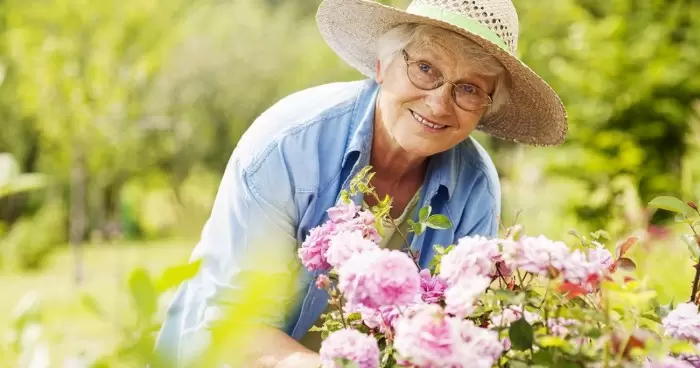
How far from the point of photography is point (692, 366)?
1.19 meters

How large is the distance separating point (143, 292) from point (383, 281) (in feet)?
1.95

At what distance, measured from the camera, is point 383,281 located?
110 cm

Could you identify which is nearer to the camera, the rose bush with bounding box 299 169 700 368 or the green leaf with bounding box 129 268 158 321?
the green leaf with bounding box 129 268 158 321

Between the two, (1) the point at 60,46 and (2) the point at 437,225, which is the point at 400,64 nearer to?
(2) the point at 437,225

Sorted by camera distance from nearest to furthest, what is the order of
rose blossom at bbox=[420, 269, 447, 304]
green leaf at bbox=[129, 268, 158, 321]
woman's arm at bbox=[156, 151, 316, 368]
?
green leaf at bbox=[129, 268, 158, 321], rose blossom at bbox=[420, 269, 447, 304], woman's arm at bbox=[156, 151, 316, 368]

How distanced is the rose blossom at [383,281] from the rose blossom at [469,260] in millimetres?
56

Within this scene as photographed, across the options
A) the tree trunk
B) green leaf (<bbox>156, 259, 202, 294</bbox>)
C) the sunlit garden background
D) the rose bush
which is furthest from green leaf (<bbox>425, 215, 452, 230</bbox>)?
the tree trunk

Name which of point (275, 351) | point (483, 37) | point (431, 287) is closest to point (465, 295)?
point (431, 287)

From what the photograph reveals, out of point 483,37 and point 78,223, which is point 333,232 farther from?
point 78,223

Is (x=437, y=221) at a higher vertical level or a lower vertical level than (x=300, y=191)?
higher

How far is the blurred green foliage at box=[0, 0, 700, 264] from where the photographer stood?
26.6 feet

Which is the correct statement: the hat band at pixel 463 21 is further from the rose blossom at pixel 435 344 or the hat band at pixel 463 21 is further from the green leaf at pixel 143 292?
the green leaf at pixel 143 292

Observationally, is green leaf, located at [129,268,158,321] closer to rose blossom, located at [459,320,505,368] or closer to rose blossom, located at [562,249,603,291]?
rose blossom, located at [459,320,505,368]

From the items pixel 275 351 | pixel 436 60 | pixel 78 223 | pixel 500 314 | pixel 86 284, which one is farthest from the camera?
pixel 78 223
